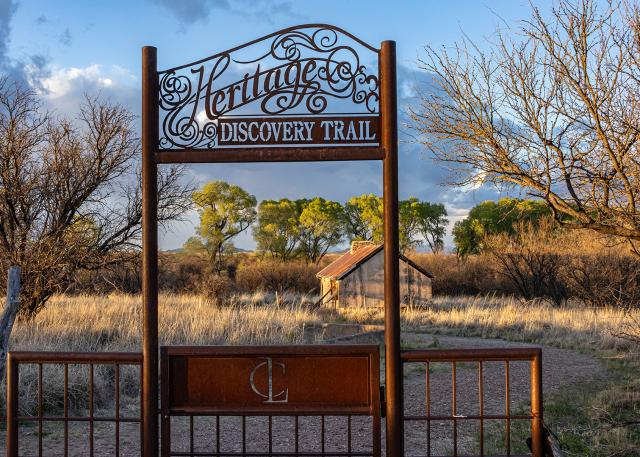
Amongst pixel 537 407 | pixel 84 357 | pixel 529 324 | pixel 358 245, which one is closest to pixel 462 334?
pixel 529 324

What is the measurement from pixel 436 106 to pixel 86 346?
7293 mm

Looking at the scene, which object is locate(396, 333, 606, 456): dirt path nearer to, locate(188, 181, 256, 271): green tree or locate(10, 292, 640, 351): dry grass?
locate(10, 292, 640, 351): dry grass

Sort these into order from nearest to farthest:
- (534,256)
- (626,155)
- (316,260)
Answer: (626,155), (534,256), (316,260)

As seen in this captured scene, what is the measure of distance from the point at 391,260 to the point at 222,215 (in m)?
36.3

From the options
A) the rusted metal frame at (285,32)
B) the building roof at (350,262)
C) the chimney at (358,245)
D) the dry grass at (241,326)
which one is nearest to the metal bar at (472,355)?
the rusted metal frame at (285,32)

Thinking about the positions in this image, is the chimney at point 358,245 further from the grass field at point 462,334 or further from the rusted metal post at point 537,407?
the rusted metal post at point 537,407

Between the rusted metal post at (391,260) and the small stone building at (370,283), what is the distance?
699 inches

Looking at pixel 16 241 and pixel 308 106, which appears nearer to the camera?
pixel 308 106

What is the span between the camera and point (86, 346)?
11.2m

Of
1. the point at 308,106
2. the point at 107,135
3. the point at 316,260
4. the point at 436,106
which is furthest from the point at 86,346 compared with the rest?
the point at 316,260

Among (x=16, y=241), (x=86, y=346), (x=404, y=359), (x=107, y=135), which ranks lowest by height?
(x=86, y=346)

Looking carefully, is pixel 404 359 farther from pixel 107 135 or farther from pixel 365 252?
pixel 365 252

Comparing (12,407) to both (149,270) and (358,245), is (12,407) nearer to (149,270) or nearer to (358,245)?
(149,270)

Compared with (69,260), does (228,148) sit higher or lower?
higher
